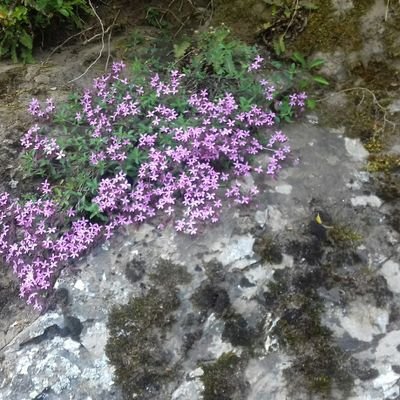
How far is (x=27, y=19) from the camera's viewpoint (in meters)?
5.15

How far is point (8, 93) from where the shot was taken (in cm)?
517

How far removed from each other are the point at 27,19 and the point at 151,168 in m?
A: 2.08

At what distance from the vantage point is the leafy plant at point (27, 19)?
5027 millimetres

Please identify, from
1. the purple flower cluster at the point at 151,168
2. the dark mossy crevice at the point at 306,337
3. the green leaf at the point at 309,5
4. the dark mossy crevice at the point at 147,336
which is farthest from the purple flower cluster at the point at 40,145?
the green leaf at the point at 309,5

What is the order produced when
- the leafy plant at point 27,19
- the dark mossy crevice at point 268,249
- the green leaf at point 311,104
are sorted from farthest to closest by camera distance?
the leafy plant at point 27,19 < the green leaf at point 311,104 < the dark mossy crevice at point 268,249

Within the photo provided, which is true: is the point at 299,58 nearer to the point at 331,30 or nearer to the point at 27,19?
the point at 331,30

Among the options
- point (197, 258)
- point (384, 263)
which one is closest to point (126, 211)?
point (197, 258)

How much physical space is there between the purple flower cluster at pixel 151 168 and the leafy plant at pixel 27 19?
39.8 inches

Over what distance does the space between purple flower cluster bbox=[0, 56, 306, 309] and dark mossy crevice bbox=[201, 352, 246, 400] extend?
3.16 ft

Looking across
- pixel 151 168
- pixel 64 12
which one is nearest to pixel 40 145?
pixel 151 168

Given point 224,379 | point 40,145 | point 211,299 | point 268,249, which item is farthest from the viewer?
point 40,145

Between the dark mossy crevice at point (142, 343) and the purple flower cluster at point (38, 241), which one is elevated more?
the purple flower cluster at point (38, 241)

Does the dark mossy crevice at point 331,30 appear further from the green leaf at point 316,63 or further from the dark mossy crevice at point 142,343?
the dark mossy crevice at point 142,343

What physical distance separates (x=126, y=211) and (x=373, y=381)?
212 cm
